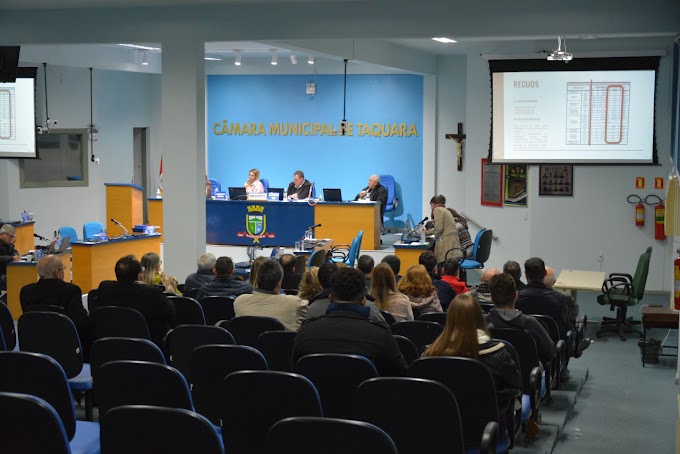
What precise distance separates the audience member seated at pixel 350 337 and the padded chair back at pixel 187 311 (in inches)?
82.2

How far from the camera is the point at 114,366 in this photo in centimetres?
417

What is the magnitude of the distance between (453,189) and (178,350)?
13.2 metres

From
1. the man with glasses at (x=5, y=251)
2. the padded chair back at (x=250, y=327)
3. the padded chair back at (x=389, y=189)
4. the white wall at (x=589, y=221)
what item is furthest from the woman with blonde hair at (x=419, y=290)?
the padded chair back at (x=389, y=189)

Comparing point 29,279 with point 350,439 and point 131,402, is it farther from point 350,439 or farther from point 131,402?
point 350,439

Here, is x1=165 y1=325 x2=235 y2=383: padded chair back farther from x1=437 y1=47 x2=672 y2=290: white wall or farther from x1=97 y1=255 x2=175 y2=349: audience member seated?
x1=437 y1=47 x2=672 y2=290: white wall

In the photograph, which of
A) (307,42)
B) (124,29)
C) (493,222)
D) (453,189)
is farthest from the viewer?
(453,189)

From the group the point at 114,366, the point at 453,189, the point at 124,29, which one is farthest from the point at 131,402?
the point at 453,189

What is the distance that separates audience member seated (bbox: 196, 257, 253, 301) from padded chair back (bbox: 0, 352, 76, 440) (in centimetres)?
316

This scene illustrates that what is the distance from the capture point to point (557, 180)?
13641 mm

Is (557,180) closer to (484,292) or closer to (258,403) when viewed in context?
(484,292)

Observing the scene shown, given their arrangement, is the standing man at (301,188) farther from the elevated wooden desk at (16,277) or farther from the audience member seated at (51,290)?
the audience member seated at (51,290)

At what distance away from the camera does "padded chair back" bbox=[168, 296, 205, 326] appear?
6.82 meters

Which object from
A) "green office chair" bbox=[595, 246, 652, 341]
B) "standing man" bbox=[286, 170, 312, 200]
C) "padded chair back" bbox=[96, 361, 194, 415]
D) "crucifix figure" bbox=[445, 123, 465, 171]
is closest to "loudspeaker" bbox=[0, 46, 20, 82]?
"green office chair" bbox=[595, 246, 652, 341]

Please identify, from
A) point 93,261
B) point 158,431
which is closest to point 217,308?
point 158,431
